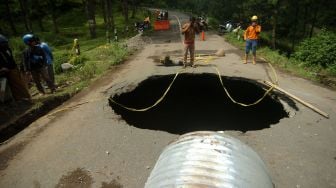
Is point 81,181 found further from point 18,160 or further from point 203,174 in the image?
point 203,174

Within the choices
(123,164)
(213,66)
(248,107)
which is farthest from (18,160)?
(213,66)

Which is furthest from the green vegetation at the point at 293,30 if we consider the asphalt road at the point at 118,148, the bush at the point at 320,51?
the asphalt road at the point at 118,148

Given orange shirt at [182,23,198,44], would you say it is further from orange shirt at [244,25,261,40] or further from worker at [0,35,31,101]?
worker at [0,35,31,101]

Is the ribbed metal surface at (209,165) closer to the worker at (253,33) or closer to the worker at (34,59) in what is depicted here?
the worker at (34,59)

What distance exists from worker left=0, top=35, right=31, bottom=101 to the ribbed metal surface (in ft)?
23.7

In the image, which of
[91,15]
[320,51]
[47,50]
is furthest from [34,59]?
[91,15]

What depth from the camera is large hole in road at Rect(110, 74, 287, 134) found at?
9.38 meters

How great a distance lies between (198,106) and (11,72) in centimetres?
605

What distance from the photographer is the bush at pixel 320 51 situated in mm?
13367

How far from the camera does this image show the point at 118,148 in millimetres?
6969

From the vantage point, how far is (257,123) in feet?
30.3

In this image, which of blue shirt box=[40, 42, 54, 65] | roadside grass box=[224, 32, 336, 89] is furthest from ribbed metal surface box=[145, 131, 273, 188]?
roadside grass box=[224, 32, 336, 89]

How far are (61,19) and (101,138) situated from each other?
39356mm

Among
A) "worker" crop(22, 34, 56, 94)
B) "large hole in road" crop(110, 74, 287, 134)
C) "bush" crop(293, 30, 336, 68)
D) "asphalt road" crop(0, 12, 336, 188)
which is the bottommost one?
"large hole in road" crop(110, 74, 287, 134)
